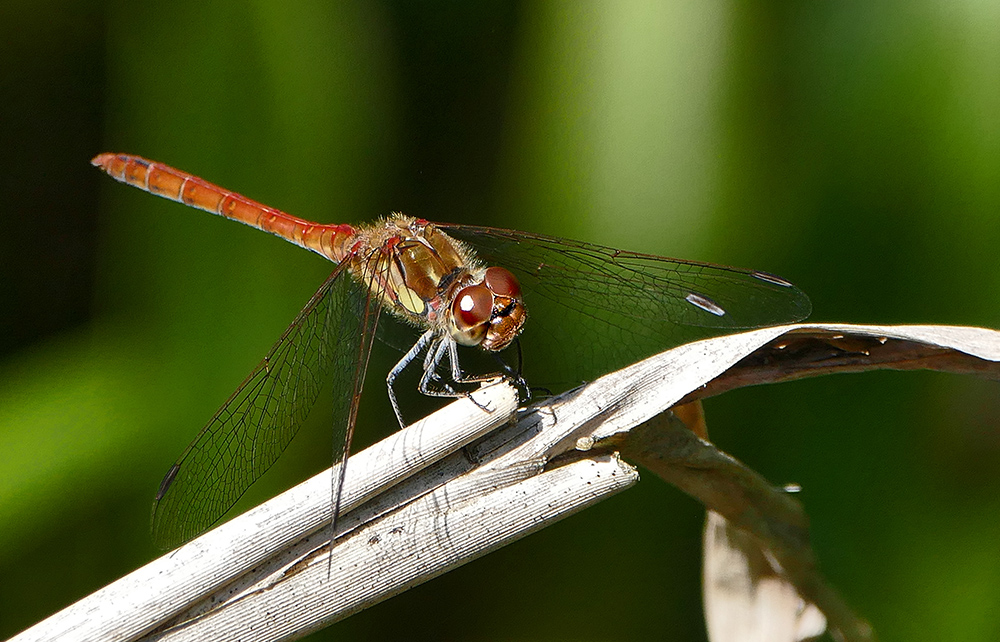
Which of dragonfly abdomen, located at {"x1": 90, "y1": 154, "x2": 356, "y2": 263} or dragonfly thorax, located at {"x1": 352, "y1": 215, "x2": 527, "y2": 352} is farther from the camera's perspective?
dragonfly abdomen, located at {"x1": 90, "y1": 154, "x2": 356, "y2": 263}

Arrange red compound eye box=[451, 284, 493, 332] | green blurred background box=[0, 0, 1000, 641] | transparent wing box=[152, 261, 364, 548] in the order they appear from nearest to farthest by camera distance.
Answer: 1. transparent wing box=[152, 261, 364, 548]
2. red compound eye box=[451, 284, 493, 332]
3. green blurred background box=[0, 0, 1000, 641]

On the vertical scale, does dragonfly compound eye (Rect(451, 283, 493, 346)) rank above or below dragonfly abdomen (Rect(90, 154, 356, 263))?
below

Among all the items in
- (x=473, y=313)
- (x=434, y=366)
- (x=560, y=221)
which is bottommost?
(x=434, y=366)

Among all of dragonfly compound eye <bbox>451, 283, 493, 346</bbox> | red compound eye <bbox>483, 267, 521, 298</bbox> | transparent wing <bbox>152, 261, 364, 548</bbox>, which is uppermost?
red compound eye <bbox>483, 267, 521, 298</bbox>

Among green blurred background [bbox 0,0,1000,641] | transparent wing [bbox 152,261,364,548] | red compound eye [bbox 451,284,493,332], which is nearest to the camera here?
transparent wing [bbox 152,261,364,548]

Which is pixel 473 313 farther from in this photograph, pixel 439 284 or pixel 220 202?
pixel 220 202

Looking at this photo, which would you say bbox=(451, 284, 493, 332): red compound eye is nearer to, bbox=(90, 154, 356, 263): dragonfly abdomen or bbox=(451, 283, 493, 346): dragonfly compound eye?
bbox=(451, 283, 493, 346): dragonfly compound eye

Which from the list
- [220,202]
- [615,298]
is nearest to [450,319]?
[615,298]

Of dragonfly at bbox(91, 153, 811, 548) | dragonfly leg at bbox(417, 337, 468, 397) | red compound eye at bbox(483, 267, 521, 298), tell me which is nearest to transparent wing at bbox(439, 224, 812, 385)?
dragonfly at bbox(91, 153, 811, 548)
